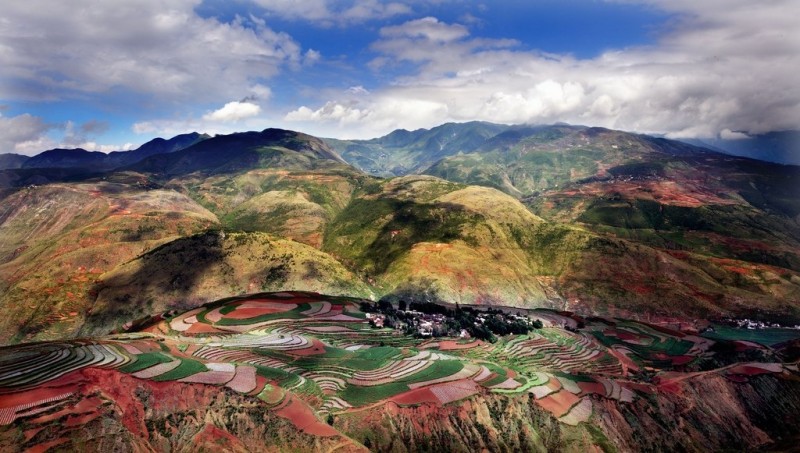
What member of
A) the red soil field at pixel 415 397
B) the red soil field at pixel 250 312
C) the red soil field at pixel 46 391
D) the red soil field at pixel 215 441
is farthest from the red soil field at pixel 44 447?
the red soil field at pixel 250 312

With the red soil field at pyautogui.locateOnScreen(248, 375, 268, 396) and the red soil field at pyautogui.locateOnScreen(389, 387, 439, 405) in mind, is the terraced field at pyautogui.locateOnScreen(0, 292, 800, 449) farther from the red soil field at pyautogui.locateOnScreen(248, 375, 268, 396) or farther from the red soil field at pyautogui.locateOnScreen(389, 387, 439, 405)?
the red soil field at pyautogui.locateOnScreen(248, 375, 268, 396)

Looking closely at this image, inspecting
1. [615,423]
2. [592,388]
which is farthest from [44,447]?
[592,388]

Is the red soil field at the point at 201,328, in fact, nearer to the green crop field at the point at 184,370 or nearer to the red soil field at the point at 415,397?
the green crop field at the point at 184,370

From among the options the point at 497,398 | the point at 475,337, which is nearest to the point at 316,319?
the point at 475,337

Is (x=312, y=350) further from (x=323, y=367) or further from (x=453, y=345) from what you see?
(x=453, y=345)

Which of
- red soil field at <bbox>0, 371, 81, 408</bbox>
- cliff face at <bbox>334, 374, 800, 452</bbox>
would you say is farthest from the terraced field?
cliff face at <bbox>334, 374, 800, 452</bbox>

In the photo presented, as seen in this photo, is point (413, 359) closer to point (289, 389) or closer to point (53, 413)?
point (289, 389)
